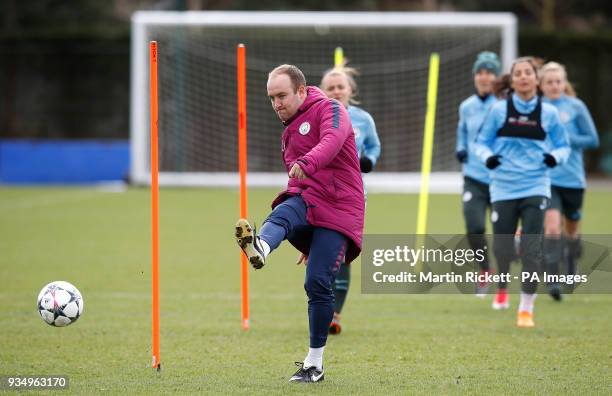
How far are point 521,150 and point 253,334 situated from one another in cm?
270

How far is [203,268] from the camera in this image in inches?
484

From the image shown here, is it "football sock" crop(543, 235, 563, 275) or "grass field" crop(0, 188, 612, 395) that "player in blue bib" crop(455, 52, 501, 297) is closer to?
"football sock" crop(543, 235, 563, 275)

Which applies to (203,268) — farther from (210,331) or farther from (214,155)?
(214,155)

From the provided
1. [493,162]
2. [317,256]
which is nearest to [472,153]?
[493,162]

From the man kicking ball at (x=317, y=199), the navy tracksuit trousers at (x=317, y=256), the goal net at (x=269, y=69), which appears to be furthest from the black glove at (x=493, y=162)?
the goal net at (x=269, y=69)

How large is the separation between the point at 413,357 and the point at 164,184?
598 inches

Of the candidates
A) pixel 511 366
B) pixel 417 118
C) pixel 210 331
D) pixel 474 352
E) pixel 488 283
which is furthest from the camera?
pixel 417 118

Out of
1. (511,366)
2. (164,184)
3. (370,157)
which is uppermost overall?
(164,184)

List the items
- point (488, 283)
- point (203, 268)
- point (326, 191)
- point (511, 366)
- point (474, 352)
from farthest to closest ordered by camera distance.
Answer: point (203, 268)
point (488, 283)
point (474, 352)
point (511, 366)
point (326, 191)

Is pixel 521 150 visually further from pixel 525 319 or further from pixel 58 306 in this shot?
pixel 58 306

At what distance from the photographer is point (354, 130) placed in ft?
27.2

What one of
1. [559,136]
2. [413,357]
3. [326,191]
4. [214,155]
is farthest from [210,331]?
[214,155]

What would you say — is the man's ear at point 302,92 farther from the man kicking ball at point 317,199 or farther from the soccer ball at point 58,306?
the soccer ball at point 58,306

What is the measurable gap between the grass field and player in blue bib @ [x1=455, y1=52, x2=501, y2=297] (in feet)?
2.85
